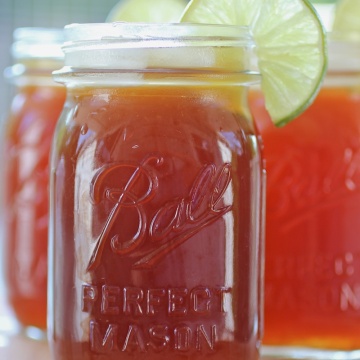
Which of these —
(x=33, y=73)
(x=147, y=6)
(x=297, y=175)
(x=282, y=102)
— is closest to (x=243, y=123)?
(x=282, y=102)

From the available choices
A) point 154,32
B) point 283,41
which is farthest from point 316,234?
point 154,32

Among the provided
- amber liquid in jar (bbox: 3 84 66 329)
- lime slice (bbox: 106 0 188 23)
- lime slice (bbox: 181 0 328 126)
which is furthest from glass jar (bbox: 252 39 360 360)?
amber liquid in jar (bbox: 3 84 66 329)

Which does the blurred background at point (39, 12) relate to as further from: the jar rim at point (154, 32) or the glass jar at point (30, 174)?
the jar rim at point (154, 32)

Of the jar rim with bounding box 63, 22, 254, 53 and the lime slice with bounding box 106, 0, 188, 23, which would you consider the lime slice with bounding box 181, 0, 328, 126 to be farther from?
the lime slice with bounding box 106, 0, 188, 23

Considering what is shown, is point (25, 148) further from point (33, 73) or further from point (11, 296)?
point (11, 296)

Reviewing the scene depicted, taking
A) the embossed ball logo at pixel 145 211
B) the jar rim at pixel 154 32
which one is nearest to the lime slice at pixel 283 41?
the jar rim at pixel 154 32
